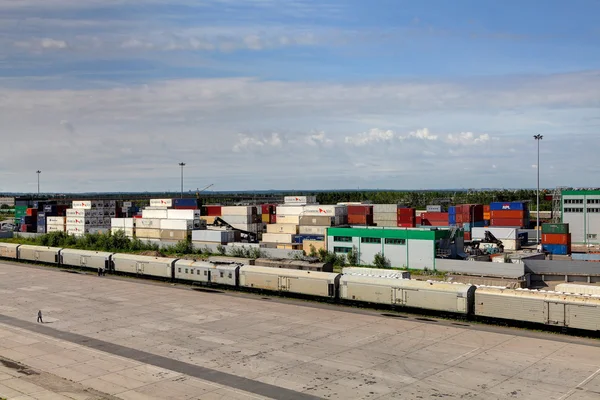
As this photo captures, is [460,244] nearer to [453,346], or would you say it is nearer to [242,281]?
[242,281]

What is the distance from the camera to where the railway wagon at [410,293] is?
156 feet

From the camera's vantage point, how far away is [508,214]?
122 meters

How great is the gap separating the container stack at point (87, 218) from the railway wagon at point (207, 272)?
6533 centimetres

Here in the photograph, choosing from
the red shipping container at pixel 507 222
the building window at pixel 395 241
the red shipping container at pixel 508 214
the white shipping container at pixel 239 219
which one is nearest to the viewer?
the building window at pixel 395 241

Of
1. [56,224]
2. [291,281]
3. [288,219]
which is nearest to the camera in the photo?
[291,281]

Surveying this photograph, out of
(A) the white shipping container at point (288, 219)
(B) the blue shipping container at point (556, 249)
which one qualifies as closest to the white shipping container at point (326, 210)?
(A) the white shipping container at point (288, 219)

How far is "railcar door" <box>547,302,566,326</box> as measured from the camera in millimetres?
42094

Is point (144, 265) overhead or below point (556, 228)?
below

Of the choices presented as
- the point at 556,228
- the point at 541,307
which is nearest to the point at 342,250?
the point at 556,228

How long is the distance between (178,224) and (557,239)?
7092 cm

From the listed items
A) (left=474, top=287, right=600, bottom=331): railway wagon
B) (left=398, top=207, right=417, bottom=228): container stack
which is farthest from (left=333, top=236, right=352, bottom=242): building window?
(left=474, top=287, right=600, bottom=331): railway wagon

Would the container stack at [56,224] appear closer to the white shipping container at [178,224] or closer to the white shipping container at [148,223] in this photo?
the white shipping container at [148,223]

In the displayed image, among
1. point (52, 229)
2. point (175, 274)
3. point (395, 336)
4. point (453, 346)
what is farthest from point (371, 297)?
point (52, 229)

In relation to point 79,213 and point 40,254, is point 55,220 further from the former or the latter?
point 40,254
